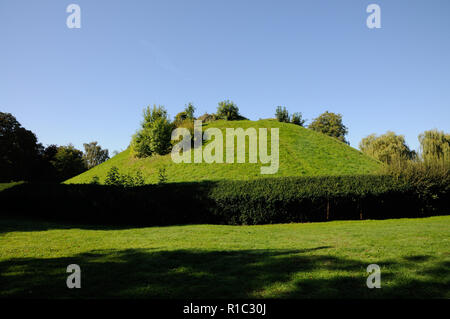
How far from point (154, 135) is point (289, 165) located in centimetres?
1506

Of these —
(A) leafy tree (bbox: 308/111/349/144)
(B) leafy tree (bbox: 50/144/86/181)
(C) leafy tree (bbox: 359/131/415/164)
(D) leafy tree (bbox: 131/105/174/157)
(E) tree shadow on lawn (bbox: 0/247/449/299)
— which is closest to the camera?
(E) tree shadow on lawn (bbox: 0/247/449/299)

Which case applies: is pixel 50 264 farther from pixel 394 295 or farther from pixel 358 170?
pixel 358 170

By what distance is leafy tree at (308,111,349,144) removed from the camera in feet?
244

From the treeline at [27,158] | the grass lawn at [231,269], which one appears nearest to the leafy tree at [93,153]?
the treeline at [27,158]

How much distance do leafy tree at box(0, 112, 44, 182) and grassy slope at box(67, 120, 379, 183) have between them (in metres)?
22.4

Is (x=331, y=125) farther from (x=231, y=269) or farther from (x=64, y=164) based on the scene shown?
(x=231, y=269)

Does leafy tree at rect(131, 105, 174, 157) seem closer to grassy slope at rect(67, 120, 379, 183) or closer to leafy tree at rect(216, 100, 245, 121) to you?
grassy slope at rect(67, 120, 379, 183)

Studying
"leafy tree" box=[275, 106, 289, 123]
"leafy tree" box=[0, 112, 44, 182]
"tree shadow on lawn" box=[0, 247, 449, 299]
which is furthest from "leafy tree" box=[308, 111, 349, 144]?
"tree shadow on lawn" box=[0, 247, 449, 299]

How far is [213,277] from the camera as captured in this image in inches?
191

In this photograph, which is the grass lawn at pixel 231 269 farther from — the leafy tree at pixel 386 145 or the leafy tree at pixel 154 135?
the leafy tree at pixel 386 145

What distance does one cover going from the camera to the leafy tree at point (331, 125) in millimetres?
74312

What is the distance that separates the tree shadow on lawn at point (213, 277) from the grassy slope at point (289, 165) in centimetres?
1620

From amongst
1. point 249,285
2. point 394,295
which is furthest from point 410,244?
point 249,285

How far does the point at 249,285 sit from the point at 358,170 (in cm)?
2314
